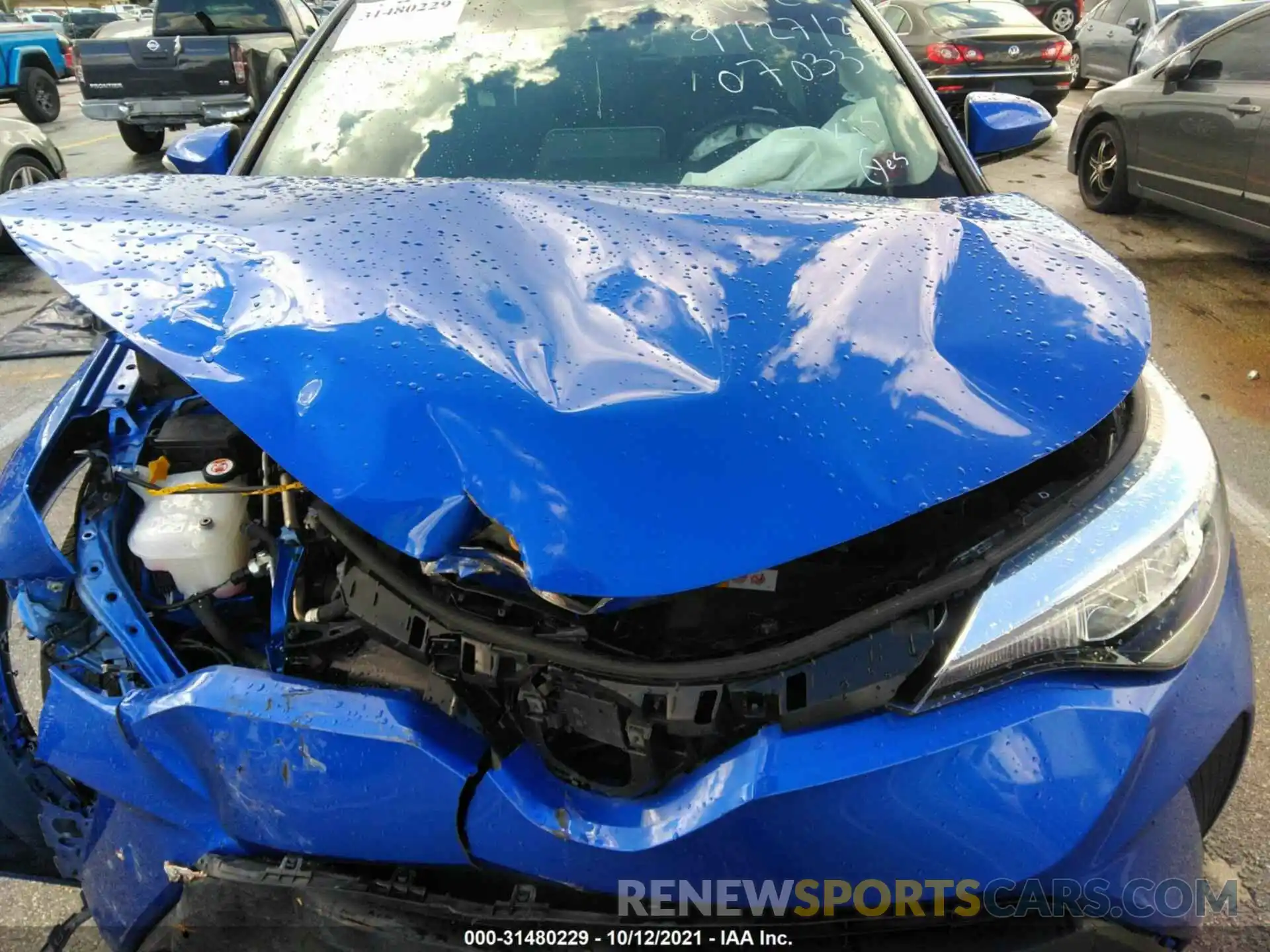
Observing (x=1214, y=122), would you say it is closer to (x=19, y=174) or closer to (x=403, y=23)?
(x=403, y=23)

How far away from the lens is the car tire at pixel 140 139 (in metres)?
10.6

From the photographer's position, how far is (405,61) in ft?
Answer: 8.32

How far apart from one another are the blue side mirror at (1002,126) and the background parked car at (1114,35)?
9527mm

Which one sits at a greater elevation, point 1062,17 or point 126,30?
point 126,30

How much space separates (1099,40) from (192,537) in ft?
44.4

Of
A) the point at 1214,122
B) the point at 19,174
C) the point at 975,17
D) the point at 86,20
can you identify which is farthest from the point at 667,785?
the point at 86,20

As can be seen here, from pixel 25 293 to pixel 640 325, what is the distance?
20.9 ft

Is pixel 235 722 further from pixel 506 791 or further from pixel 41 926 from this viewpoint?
pixel 41 926

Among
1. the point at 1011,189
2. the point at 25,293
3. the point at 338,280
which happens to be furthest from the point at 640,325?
the point at 1011,189

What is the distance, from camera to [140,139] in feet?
35.2

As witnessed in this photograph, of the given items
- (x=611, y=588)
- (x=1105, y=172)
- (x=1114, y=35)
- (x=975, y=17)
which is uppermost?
(x=611, y=588)

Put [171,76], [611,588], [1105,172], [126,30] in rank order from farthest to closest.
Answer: [126,30]
[171,76]
[1105,172]
[611,588]

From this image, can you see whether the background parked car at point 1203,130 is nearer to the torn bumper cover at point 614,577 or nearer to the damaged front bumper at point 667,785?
the torn bumper cover at point 614,577

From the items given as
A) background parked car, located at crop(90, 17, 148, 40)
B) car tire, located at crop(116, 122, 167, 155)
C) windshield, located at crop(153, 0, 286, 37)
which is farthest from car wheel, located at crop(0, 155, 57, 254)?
car tire, located at crop(116, 122, 167, 155)
